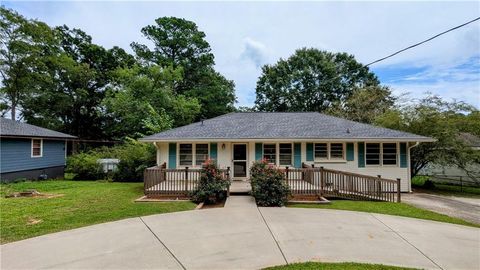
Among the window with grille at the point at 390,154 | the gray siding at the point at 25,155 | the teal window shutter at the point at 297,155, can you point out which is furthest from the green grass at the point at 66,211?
the window with grille at the point at 390,154

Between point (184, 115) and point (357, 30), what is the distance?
1524cm

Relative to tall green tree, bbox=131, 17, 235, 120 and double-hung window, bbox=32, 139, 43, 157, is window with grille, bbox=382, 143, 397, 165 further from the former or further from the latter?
tall green tree, bbox=131, 17, 235, 120

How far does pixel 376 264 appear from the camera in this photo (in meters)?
4.09

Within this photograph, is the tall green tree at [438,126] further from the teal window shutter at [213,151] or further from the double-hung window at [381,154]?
the teal window shutter at [213,151]

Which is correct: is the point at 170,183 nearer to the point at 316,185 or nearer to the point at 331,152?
the point at 316,185

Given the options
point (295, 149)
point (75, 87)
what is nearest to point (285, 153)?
point (295, 149)

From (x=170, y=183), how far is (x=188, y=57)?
23.4 metres

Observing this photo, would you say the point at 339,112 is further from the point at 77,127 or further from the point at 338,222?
the point at 77,127

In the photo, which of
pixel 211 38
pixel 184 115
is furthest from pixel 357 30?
pixel 211 38

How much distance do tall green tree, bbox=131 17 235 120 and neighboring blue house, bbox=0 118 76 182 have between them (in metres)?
14.0

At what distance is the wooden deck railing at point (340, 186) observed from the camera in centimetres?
959

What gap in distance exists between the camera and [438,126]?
14039 mm

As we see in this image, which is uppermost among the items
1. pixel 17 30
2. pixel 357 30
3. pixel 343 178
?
pixel 17 30

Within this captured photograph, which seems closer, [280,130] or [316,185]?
[316,185]
